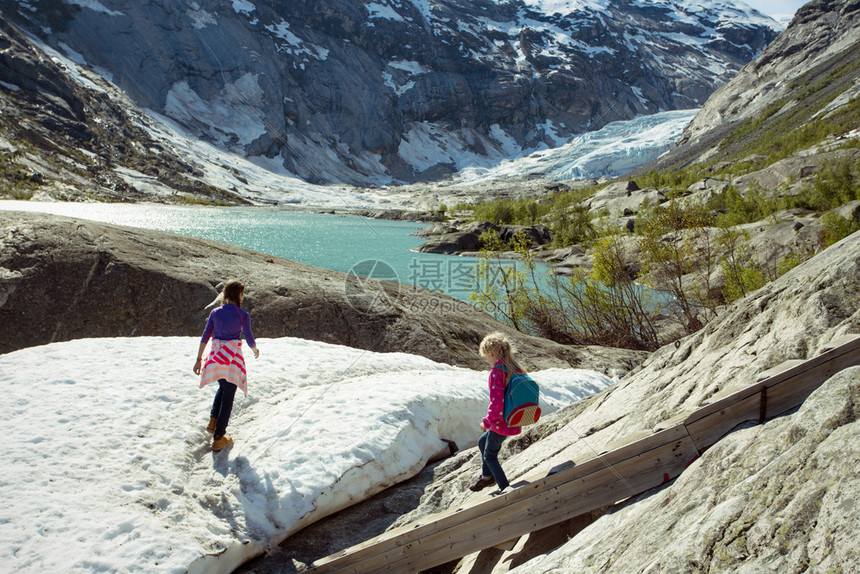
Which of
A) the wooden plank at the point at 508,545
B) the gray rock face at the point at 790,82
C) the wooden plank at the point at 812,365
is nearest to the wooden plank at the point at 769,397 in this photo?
the wooden plank at the point at 812,365

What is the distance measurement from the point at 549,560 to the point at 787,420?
1.86m

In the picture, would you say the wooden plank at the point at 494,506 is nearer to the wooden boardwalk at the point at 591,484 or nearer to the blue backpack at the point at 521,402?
the wooden boardwalk at the point at 591,484

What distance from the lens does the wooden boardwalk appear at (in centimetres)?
347

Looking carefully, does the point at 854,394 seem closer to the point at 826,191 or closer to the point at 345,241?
the point at 826,191

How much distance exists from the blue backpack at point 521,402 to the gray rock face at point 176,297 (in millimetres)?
7314

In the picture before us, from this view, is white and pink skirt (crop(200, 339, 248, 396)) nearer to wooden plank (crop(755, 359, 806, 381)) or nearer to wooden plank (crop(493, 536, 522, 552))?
wooden plank (crop(493, 536, 522, 552))

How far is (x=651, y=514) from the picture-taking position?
344 centimetres

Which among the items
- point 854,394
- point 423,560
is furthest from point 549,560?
point 854,394

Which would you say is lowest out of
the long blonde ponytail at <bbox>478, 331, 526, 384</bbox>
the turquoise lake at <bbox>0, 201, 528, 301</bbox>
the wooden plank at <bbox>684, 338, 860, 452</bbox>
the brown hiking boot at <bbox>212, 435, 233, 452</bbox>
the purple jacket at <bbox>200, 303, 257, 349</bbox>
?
the brown hiking boot at <bbox>212, 435, 233, 452</bbox>

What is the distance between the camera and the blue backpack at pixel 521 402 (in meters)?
5.10

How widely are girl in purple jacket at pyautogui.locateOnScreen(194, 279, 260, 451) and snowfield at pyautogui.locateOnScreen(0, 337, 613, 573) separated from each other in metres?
0.31

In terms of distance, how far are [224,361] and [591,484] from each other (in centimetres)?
408

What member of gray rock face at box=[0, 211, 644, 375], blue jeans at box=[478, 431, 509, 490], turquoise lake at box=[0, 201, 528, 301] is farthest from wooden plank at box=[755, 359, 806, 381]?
turquoise lake at box=[0, 201, 528, 301]

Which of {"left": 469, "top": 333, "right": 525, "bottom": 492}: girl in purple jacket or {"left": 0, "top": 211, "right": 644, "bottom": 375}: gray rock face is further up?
{"left": 0, "top": 211, "right": 644, "bottom": 375}: gray rock face
